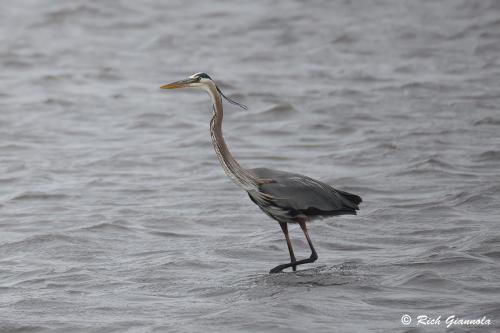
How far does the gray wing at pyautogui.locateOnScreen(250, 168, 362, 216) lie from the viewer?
8.54m

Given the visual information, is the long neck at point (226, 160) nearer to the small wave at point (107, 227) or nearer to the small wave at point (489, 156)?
the small wave at point (107, 227)

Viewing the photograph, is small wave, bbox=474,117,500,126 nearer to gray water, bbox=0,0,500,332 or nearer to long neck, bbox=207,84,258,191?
gray water, bbox=0,0,500,332

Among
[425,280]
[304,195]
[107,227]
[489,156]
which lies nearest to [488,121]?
[489,156]

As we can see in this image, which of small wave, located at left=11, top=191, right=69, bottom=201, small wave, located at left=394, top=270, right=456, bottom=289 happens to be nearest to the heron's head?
small wave, located at left=394, top=270, right=456, bottom=289

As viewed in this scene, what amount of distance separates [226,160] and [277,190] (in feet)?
1.50

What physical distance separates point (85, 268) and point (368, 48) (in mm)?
12324

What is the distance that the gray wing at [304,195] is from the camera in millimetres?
8539

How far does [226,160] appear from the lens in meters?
8.55

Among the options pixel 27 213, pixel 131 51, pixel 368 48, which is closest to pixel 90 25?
pixel 131 51

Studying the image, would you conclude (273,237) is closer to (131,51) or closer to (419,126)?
(419,126)

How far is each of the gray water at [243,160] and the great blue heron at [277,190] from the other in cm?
47

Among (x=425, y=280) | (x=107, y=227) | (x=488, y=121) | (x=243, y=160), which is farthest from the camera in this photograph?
(x=488, y=121)

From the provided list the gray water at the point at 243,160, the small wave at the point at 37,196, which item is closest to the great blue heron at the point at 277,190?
the gray water at the point at 243,160

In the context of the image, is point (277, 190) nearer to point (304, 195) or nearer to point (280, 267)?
point (304, 195)
